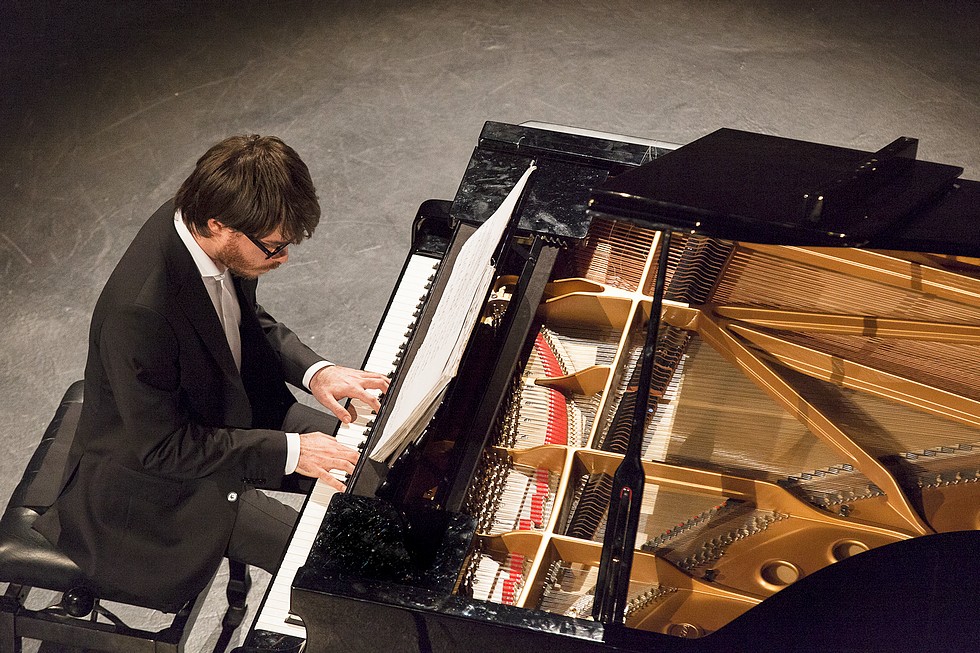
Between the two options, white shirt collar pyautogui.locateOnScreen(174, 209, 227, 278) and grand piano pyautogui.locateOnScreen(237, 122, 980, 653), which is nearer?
grand piano pyautogui.locateOnScreen(237, 122, 980, 653)

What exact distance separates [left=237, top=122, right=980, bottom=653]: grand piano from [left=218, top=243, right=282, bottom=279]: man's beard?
43 centimetres

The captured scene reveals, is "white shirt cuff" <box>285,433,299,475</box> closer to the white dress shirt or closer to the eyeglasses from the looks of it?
the white dress shirt

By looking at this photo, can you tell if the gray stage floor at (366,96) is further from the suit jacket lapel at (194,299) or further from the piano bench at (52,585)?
the suit jacket lapel at (194,299)

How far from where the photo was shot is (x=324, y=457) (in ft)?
7.41

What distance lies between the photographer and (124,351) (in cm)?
211

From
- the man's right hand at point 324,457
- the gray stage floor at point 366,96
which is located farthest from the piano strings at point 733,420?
the gray stage floor at point 366,96

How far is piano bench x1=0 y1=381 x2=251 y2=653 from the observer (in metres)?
2.32

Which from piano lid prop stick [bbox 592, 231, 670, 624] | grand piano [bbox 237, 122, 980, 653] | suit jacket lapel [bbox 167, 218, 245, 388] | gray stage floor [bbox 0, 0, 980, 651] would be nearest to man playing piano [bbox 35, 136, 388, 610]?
suit jacket lapel [bbox 167, 218, 245, 388]

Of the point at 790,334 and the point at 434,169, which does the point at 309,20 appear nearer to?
the point at 434,169

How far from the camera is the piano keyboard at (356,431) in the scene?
213cm

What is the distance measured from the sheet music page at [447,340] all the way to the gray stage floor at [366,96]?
1.73 metres

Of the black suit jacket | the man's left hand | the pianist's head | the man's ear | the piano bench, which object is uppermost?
the pianist's head

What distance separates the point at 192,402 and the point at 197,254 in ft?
1.24

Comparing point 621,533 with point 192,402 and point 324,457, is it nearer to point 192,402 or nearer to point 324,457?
point 324,457
